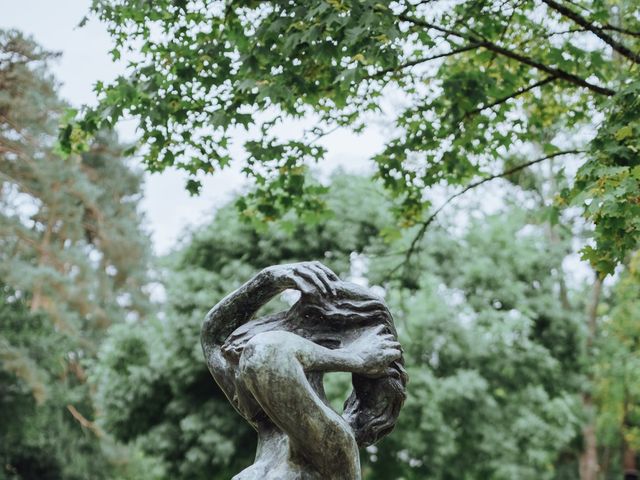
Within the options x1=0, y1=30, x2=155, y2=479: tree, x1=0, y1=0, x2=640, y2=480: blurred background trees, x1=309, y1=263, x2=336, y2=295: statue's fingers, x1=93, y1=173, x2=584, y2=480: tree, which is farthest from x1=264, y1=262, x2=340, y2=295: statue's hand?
x1=0, y1=30, x2=155, y2=479: tree

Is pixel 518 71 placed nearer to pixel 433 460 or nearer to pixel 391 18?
pixel 391 18

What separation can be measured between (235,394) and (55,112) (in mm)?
22204

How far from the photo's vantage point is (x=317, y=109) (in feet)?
27.9

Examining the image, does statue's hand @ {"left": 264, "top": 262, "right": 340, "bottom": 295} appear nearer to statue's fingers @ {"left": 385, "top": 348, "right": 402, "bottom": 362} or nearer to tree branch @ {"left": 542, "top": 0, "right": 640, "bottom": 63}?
statue's fingers @ {"left": 385, "top": 348, "right": 402, "bottom": 362}

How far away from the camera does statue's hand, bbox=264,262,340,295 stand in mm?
4273

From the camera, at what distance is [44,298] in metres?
25.1

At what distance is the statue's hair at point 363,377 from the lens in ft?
14.4

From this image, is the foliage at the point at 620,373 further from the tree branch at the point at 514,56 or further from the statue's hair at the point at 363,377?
the statue's hair at the point at 363,377

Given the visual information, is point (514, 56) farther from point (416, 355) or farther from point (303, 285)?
point (416, 355)

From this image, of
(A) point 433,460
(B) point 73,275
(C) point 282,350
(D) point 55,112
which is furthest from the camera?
(B) point 73,275

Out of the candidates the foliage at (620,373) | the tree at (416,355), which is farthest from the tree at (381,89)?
the foliage at (620,373)

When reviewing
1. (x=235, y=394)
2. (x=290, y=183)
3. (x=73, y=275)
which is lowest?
(x=235, y=394)

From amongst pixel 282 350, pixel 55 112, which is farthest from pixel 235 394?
pixel 55 112

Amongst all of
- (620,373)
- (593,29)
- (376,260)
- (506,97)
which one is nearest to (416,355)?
(376,260)
